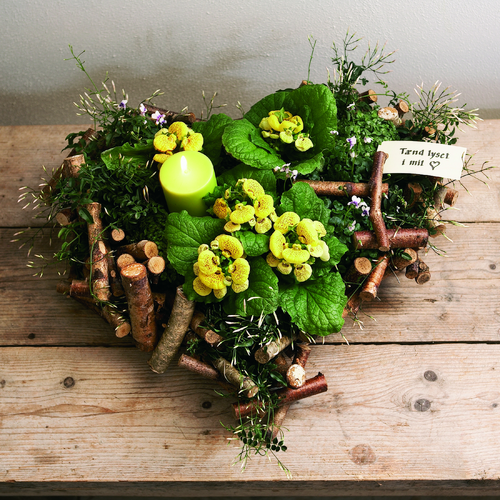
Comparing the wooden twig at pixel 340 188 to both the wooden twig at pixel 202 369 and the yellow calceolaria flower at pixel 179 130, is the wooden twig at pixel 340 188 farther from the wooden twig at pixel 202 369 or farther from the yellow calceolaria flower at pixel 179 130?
the wooden twig at pixel 202 369

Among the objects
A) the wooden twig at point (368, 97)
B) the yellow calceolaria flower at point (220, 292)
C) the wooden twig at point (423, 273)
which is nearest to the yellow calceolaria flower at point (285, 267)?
the yellow calceolaria flower at point (220, 292)

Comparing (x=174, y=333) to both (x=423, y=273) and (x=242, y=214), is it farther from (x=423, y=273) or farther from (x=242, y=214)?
(x=423, y=273)

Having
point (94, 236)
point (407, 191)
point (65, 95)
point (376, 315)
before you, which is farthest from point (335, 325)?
point (65, 95)

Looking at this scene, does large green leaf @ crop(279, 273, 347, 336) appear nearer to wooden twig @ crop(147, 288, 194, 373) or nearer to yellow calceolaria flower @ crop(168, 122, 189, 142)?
wooden twig @ crop(147, 288, 194, 373)

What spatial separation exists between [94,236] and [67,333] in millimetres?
258

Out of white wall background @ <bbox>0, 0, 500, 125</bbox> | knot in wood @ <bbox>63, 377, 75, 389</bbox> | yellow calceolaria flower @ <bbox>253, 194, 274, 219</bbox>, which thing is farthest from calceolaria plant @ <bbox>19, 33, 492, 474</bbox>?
white wall background @ <bbox>0, 0, 500, 125</bbox>

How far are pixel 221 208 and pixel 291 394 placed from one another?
1.26 feet

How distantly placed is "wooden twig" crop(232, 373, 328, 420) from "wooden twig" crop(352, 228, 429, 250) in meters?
0.27

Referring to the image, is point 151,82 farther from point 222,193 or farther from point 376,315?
point 376,315

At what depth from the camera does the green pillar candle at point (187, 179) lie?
910 mm

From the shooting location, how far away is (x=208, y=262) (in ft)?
2.73

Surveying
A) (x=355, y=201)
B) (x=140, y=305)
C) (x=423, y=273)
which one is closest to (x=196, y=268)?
→ (x=140, y=305)

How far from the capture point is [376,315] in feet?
3.56

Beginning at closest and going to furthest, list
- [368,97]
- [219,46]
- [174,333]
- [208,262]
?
[208,262] → [174,333] → [368,97] → [219,46]
